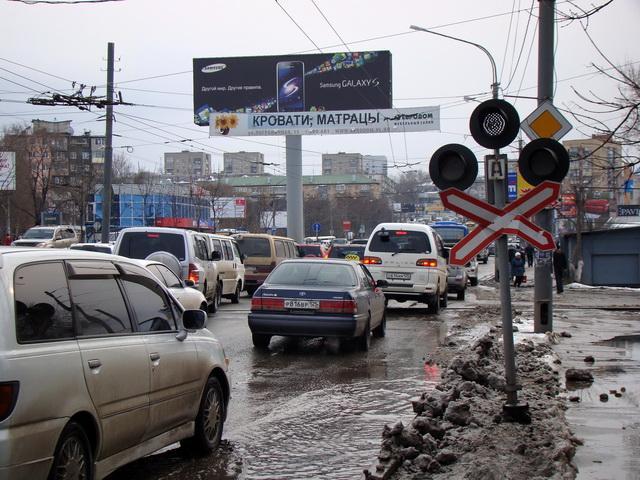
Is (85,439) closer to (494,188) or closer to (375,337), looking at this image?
(494,188)

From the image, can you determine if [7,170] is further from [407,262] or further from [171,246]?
[407,262]

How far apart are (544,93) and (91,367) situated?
10.3 m

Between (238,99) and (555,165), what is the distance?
4032 centimetres

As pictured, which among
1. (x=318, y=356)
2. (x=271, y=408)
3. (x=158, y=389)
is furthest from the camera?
(x=318, y=356)

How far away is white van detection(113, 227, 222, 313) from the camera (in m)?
17.4

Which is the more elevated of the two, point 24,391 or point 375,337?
point 24,391

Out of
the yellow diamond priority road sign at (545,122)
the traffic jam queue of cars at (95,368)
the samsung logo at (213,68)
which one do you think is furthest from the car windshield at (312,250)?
the traffic jam queue of cars at (95,368)

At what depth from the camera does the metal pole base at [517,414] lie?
6703 mm

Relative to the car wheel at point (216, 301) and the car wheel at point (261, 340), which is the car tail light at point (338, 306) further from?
the car wheel at point (216, 301)

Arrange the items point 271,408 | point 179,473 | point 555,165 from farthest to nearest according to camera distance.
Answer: point 271,408 < point 555,165 < point 179,473

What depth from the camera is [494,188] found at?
24.6 feet

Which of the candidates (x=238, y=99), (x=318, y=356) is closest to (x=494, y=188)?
(x=318, y=356)

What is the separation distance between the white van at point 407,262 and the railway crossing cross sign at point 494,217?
42.0 feet

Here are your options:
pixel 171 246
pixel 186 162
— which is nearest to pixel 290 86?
pixel 171 246
